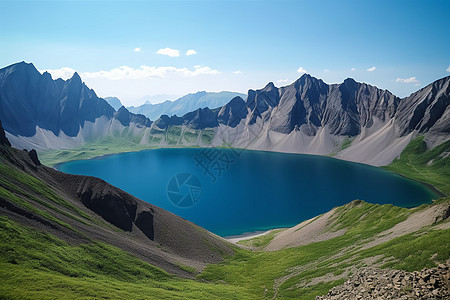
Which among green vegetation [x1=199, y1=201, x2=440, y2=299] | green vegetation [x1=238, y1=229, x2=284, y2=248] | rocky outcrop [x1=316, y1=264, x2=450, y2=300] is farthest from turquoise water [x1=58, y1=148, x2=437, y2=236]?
rocky outcrop [x1=316, y1=264, x2=450, y2=300]

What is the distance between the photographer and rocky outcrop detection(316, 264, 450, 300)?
24.7m

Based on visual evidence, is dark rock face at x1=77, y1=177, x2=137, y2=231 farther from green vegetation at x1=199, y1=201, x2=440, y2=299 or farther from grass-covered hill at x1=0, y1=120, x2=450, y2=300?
green vegetation at x1=199, y1=201, x2=440, y2=299

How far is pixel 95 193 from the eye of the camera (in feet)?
242

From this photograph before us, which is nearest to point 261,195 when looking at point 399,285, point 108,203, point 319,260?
point 108,203

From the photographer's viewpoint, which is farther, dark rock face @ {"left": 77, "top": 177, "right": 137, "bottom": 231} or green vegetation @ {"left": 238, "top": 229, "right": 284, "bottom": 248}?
green vegetation @ {"left": 238, "top": 229, "right": 284, "bottom": 248}

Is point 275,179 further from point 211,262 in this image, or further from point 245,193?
point 211,262

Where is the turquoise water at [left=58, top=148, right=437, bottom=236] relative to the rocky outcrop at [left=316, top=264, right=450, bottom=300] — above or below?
below

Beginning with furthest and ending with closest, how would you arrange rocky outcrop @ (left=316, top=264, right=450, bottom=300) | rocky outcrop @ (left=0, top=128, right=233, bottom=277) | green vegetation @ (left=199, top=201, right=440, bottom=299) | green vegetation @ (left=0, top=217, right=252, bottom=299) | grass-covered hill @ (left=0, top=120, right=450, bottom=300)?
1. rocky outcrop @ (left=0, top=128, right=233, bottom=277)
2. green vegetation @ (left=199, top=201, right=440, bottom=299)
3. grass-covered hill @ (left=0, top=120, right=450, bottom=300)
4. green vegetation @ (left=0, top=217, right=252, bottom=299)
5. rocky outcrop @ (left=316, top=264, right=450, bottom=300)

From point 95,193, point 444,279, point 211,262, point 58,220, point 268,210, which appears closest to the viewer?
point 444,279

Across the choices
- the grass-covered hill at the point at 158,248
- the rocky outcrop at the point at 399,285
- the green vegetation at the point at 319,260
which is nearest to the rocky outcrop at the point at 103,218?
the grass-covered hill at the point at 158,248

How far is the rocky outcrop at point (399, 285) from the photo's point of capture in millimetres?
24703

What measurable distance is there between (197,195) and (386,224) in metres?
110

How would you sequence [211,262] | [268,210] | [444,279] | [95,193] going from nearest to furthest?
1. [444,279]
2. [211,262]
3. [95,193]
4. [268,210]

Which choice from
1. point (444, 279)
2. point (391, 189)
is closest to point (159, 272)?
point (444, 279)
